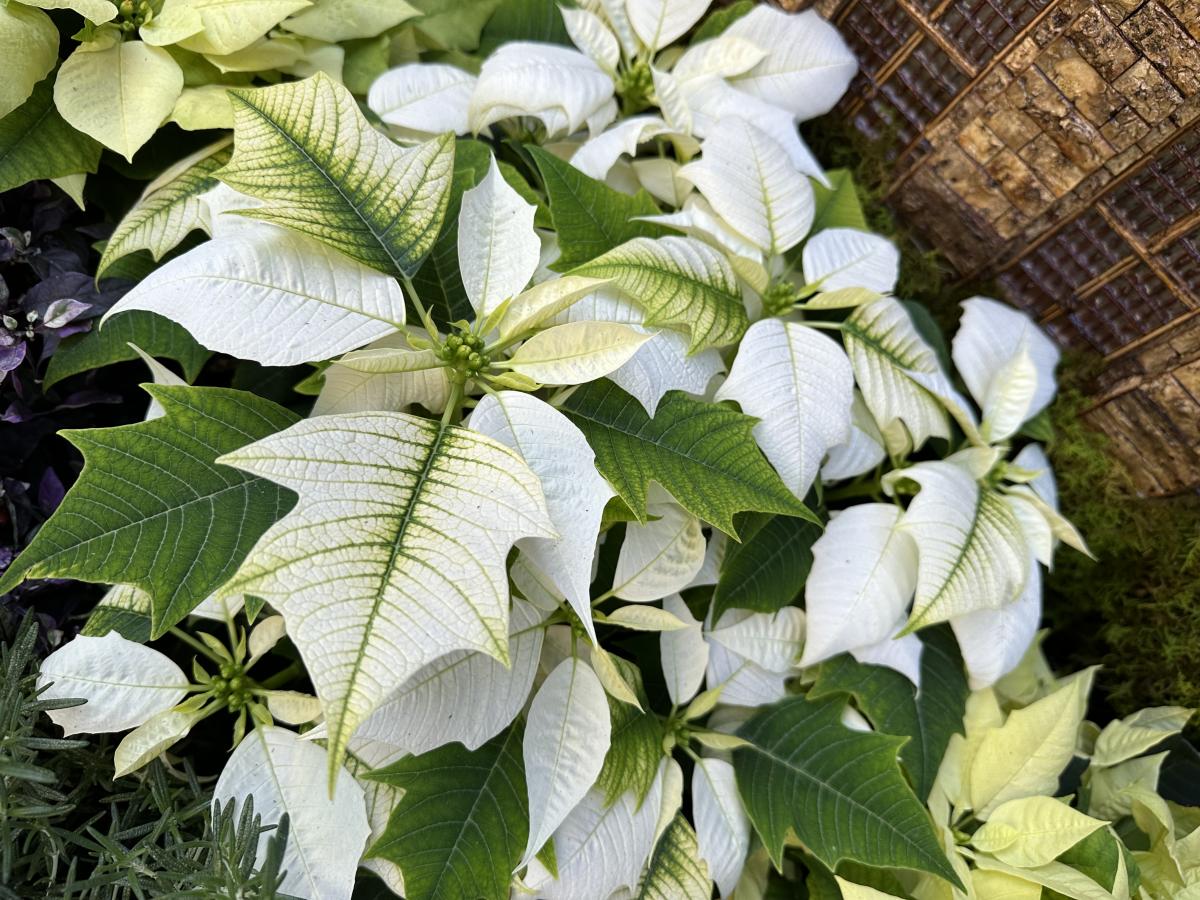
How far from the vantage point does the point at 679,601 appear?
74cm

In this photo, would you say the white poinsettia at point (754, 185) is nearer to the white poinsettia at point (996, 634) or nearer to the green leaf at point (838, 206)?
the green leaf at point (838, 206)

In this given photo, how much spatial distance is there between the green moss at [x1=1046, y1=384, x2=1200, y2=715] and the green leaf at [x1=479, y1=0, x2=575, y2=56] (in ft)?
2.15

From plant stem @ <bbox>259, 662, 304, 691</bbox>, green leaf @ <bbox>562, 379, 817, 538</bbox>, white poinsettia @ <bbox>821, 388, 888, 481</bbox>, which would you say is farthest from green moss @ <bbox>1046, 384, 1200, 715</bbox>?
plant stem @ <bbox>259, 662, 304, 691</bbox>

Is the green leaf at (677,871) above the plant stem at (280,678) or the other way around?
above

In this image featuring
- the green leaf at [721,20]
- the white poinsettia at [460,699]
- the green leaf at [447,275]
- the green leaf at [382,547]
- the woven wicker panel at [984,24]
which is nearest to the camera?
the green leaf at [382,547]

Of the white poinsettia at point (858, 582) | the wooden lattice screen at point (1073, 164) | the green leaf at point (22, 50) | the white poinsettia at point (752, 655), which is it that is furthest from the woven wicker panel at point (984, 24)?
the green leaf at point (22, 50)

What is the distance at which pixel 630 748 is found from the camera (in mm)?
689

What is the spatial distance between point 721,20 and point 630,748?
716mm

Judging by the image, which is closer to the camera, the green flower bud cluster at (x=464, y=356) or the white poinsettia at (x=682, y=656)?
the green flower bud cluster at (x=464, y=356)

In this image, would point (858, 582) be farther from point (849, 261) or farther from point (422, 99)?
point (422, 99)

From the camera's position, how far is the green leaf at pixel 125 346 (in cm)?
70

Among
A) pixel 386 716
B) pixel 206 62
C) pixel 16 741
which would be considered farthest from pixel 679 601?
pixel 206 62

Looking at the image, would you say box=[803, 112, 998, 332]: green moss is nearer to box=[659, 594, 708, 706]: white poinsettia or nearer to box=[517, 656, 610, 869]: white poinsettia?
box=[659, 594, 708, 706]: white poinsettia

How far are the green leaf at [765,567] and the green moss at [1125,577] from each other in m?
0.36
